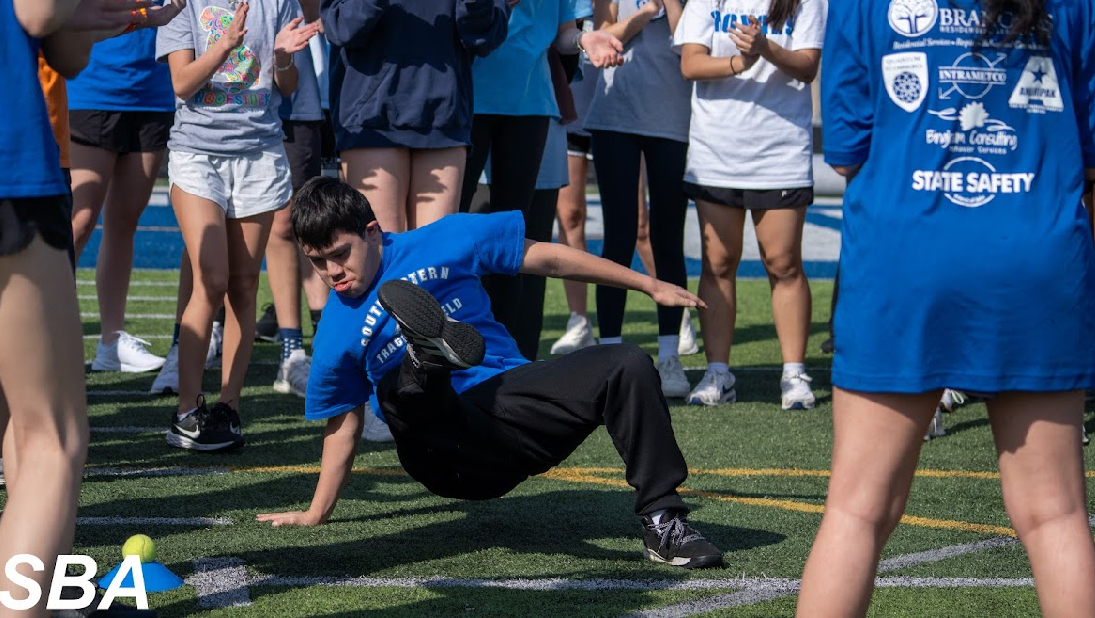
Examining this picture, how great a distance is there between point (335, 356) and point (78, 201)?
3.44 meters

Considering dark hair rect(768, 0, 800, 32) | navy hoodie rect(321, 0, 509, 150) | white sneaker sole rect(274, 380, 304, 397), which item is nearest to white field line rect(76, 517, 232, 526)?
navy hoodie rect(321, 0, 509, 150)

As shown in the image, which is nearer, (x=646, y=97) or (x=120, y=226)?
(x=646, y=97)

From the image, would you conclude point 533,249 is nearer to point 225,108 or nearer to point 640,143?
point 225,108

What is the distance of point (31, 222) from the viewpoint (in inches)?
116

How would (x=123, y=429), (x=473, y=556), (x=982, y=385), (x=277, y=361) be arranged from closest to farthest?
(x=982, y=385)
(x=473, y=556)
(x=123, y=429)
(x=277, y=361)

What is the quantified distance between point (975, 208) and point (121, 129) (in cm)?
545

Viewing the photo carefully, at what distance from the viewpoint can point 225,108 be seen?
6219 millimetres

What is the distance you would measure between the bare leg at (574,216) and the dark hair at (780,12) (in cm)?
220

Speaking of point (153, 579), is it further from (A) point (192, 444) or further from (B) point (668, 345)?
(B) point (668, 345)

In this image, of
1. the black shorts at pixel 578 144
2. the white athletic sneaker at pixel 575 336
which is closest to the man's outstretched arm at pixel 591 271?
the white athletic sneaker at pixel 575 336

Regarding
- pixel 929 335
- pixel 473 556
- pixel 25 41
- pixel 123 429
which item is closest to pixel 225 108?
pixel 123 429

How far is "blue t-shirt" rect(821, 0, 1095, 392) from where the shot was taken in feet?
9.69

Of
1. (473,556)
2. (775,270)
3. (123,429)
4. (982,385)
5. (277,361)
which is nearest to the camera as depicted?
(982,385)

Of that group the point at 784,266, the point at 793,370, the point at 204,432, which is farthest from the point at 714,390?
the point at 204,432
